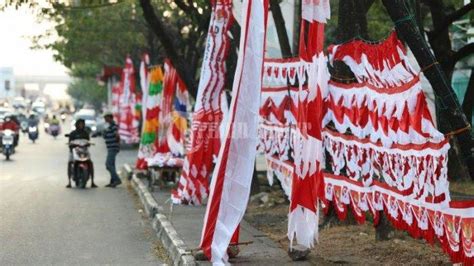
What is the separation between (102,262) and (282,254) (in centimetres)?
226

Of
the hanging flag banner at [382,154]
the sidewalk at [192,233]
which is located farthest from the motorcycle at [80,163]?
the hanging flag banner at [382,154]

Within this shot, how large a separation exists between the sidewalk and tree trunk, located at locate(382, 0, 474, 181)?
2663 mm

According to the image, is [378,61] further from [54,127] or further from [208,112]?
[54,127]

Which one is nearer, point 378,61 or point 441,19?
point 378,61

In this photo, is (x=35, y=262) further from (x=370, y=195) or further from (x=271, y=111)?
(x=271, y=111)

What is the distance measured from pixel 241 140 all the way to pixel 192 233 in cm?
359

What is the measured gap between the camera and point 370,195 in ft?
32.5

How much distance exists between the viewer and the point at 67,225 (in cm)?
1389

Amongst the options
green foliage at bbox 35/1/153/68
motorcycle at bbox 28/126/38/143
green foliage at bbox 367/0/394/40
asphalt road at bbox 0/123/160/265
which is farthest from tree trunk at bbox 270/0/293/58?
motorcycle at bbox 28/126/38/143

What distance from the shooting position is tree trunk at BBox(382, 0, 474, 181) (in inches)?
311

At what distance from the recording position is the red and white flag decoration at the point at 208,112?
13922 millimetres

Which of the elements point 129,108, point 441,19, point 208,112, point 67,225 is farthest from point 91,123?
point 67,225

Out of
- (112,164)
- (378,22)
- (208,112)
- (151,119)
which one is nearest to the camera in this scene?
(208,112)

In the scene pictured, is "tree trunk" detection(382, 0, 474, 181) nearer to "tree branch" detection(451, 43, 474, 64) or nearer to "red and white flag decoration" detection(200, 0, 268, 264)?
"red and white flag decoration" detection(200, 0, 268, 264)
